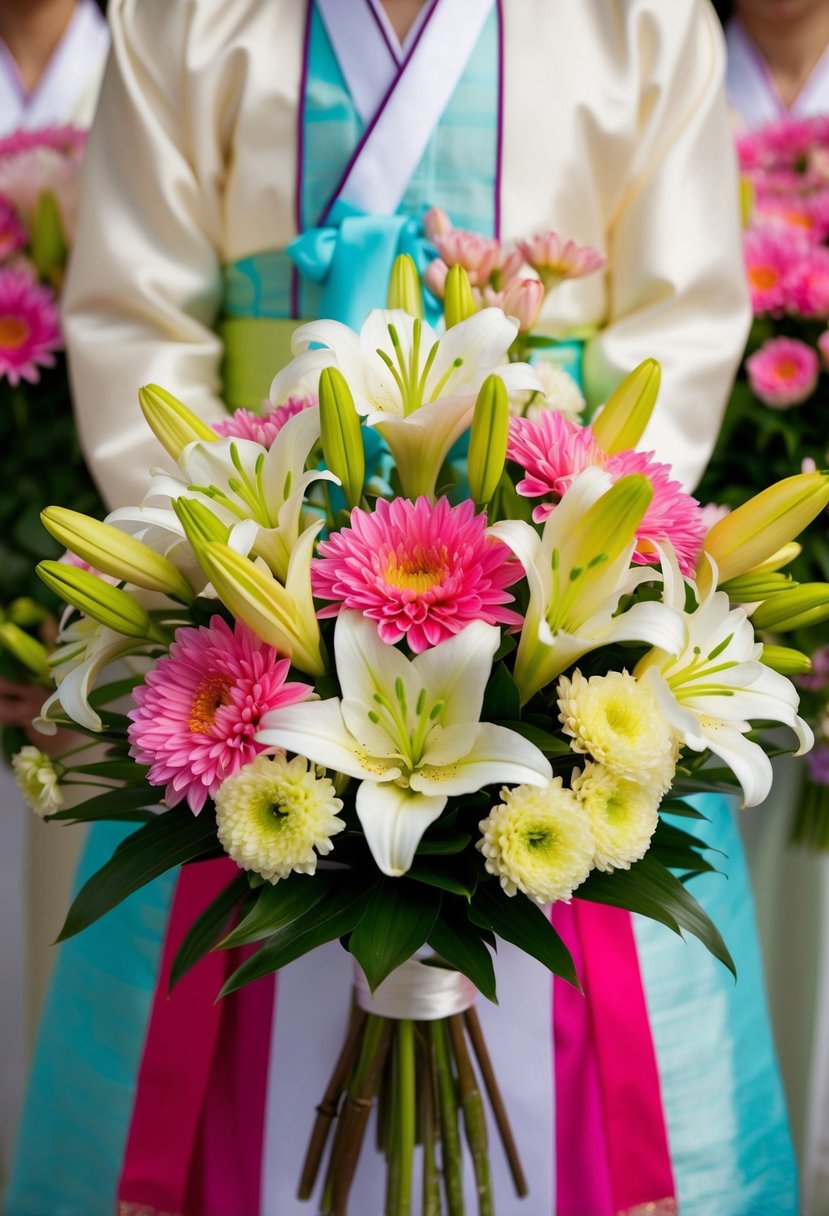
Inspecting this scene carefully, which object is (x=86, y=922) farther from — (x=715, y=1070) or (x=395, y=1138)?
(x=715, y=1070)

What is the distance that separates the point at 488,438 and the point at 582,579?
0.08m

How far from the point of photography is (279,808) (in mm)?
542

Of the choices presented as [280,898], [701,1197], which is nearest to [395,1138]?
[280,898]

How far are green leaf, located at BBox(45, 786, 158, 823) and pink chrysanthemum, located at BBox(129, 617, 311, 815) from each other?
11 centimetres

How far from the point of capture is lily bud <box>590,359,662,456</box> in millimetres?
633

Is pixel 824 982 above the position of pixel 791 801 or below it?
below

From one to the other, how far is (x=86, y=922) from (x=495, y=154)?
0.68m

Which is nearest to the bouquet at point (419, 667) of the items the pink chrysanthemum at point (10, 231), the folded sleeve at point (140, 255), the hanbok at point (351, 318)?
the hanbok at point (351, 318)

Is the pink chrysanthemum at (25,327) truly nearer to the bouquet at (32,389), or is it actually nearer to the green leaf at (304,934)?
the bouquet at (32,389)

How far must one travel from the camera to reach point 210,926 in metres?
0.64

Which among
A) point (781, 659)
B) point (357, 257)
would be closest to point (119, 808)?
point (781, 659)

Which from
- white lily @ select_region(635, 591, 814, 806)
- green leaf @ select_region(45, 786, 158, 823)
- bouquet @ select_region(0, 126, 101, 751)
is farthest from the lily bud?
bouquet @ select_region(0, 126, 101, 751)

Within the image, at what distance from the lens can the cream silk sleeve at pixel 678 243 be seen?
1016 millimetres

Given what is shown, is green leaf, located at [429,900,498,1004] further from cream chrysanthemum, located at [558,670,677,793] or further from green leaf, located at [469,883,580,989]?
cream chrysanthemum, located at [558,670,677,793]
